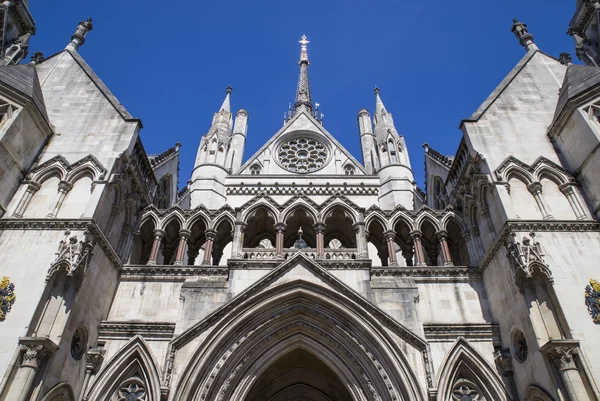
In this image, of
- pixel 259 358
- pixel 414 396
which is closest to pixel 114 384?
pixel 259 358

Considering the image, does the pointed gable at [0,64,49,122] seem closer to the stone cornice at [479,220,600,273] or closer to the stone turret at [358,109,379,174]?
the stone cornice at [479,220,600,273]

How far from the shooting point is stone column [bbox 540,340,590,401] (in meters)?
8.65

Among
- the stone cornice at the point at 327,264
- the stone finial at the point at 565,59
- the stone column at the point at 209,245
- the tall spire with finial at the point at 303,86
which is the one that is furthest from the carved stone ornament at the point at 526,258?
the tall spire with finial at the point at 303,86

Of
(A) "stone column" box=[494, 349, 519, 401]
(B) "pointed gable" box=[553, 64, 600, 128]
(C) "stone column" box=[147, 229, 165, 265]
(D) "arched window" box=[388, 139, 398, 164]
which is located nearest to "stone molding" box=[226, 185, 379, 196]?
(D) "arched window" box=[388, 139, 398, 164]

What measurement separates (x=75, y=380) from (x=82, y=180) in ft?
18.2

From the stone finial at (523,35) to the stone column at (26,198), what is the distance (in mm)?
17895

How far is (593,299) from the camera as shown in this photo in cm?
966

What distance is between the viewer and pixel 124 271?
43.3ft

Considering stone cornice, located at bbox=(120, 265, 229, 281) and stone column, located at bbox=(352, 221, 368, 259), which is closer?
stone cornice, located at bbox=(120, 265, 229, 281)

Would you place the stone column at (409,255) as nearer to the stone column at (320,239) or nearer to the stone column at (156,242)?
the stone column at (320,239)

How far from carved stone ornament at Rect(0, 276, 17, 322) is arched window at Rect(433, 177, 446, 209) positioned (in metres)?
14.9

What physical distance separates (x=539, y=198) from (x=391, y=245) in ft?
14.9

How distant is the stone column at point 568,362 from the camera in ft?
28.4

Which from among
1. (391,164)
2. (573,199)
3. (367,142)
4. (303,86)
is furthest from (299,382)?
(303,86)
